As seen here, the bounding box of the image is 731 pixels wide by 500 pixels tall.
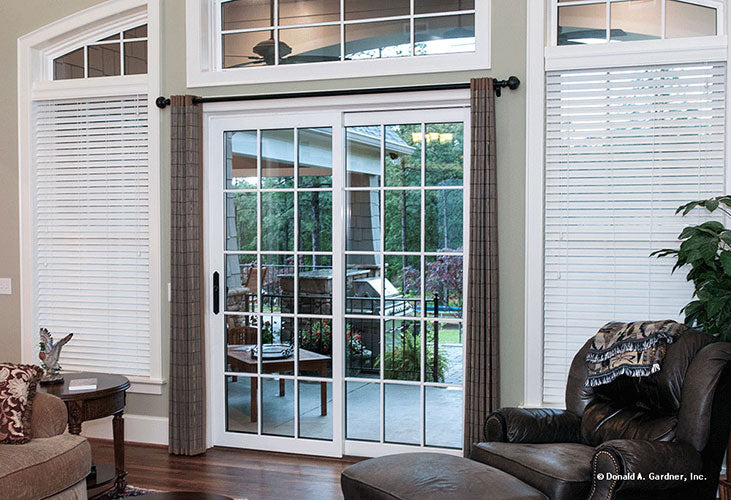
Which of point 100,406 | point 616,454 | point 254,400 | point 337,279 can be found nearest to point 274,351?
point 254,400

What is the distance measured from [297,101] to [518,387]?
7.69 ft

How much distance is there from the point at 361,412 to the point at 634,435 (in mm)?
1984

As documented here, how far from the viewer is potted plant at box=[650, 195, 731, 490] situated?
359 centimetres

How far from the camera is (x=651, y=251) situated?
4289 millimetres

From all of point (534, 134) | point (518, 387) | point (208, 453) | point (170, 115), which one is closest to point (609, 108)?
point (534, 134)

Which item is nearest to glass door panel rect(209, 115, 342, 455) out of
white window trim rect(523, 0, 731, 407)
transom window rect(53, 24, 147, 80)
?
transom window rect(53, 24, 147, 80)

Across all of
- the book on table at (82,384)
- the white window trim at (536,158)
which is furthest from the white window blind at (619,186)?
the book on table at (82,384)

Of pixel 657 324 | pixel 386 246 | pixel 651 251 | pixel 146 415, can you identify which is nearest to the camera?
pixel 657 324

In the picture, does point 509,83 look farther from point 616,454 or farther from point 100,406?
point 100,406

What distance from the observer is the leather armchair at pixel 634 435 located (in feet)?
9.65

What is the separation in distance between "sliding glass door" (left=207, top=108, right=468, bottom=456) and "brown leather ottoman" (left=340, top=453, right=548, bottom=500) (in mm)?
1463

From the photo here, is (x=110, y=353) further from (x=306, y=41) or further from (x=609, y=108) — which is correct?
(x=609, y=108)

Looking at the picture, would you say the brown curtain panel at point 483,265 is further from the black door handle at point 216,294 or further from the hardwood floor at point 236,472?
the black door handle at point 216,294

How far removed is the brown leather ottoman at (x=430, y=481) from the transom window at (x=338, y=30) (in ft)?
8.72
